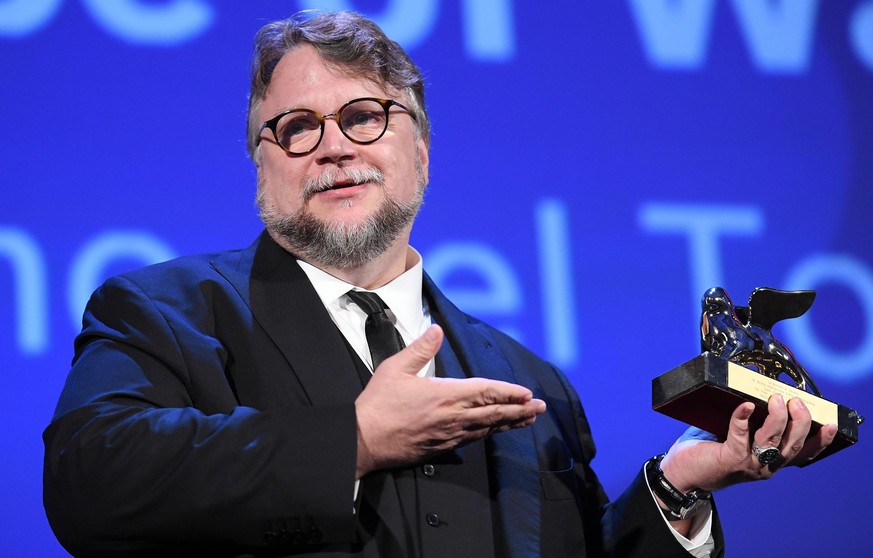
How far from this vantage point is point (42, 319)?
2391 mm

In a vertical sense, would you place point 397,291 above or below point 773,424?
above

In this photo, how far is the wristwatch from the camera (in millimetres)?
2029

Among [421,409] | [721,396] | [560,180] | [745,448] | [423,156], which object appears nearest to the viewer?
[421,409]

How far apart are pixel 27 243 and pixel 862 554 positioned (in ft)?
7.77

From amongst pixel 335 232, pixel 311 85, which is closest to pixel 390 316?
pixel 335 232

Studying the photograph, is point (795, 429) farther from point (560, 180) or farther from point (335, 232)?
point (560, 180)

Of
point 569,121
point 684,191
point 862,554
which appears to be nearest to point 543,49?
point 569,121

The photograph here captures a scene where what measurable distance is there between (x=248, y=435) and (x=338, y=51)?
96 cm

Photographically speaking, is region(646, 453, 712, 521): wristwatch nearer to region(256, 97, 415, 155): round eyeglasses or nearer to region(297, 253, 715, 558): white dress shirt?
region(297, 253, 715, 558): white dress shirt

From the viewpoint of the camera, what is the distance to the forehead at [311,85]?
215 centimetres

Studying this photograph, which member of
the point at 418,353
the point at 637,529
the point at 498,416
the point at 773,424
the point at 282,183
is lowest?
the point at 637,529

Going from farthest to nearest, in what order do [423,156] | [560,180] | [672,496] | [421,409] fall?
[560,180], [423,156], [672,496], [421,409]

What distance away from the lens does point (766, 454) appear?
1.80 meters

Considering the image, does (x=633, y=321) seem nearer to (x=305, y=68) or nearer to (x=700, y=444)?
(x=700, y=444)
